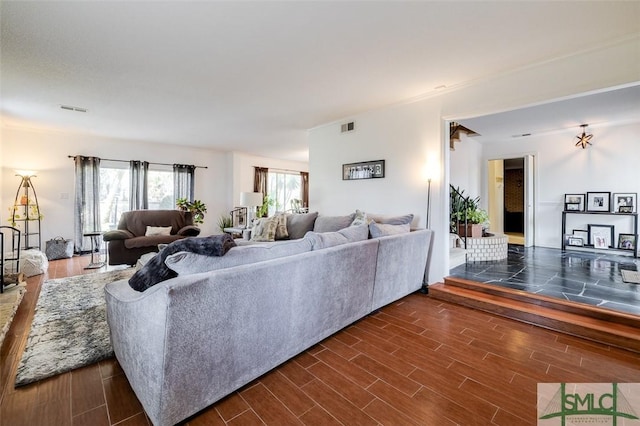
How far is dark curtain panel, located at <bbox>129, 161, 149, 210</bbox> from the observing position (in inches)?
251

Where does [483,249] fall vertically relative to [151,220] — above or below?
below

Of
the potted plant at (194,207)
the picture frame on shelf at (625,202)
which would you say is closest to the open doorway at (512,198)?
the picture frame on shelf at (625,202)

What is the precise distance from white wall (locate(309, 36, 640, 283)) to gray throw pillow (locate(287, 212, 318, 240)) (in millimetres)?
525

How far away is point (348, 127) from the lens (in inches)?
183

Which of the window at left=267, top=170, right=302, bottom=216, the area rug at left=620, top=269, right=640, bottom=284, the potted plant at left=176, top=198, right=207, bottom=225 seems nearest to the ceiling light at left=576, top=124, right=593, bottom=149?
the area rug at left=620, top=269, right=640, bottom=284

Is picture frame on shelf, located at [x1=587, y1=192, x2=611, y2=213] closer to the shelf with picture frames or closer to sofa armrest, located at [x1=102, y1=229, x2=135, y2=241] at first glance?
the shelf with picture frames

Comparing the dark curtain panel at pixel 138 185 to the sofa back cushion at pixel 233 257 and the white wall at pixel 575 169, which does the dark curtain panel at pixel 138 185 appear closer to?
the sofa back cushion at pixel 233 257

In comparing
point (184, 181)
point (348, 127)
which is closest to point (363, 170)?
point (348, 127)

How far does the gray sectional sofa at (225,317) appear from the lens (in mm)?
1320

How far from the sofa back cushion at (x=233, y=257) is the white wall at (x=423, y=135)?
234cm

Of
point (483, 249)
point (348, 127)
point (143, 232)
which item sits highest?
point (348, 127)

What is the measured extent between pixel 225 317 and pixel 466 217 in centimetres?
433

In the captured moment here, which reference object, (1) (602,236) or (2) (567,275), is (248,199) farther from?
(1) (602,236)

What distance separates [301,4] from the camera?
191cm
